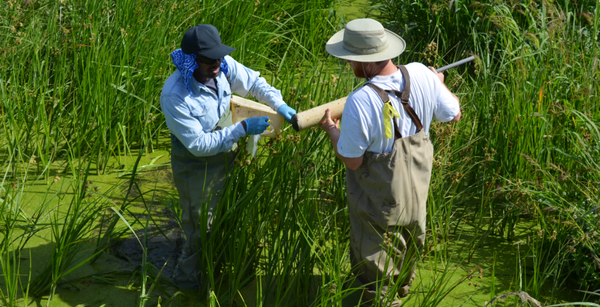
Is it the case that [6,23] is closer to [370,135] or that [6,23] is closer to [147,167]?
[147,167]

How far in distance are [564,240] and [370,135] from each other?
1.30m

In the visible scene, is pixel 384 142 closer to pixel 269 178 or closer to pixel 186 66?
pixel 269 178

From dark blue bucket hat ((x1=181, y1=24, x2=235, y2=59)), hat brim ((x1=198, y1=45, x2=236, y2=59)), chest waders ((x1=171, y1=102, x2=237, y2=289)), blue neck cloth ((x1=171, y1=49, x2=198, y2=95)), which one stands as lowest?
chest waders ((x1=171, y1=102, x2=237, y2=289))

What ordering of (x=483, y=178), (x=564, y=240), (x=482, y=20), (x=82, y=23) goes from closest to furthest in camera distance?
(x=564, y=240) < (x=483, y=178) < (x=82, y=23) < (x=482, y=20)

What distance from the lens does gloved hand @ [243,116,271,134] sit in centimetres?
289

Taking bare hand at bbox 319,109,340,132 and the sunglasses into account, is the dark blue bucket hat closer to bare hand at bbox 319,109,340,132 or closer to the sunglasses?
the sunglasses

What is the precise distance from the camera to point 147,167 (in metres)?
4.26

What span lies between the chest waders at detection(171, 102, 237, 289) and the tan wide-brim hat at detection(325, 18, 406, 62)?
0.75m

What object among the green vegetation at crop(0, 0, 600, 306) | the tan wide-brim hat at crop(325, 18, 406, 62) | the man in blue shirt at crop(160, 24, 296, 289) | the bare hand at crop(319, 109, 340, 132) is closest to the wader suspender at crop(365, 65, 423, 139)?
the tan wide-brim hat at crop(325, 18, 406, 62)

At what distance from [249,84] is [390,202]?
1064mm

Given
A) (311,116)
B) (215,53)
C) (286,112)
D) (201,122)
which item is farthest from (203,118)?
(311,116)

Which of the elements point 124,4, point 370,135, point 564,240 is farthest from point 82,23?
point 564,240

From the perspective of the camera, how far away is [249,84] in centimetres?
329

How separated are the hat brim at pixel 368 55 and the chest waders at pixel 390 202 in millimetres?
107
